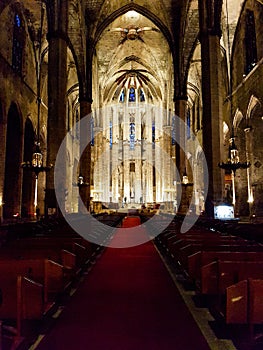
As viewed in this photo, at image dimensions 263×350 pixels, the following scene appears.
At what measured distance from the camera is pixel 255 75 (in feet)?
67.0

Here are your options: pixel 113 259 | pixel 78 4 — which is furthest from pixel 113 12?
pixel 113 259

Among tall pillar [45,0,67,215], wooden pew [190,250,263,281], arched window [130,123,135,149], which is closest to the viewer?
wooden pew [190,250,263,281]

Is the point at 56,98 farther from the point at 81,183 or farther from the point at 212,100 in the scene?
the point at 81,183

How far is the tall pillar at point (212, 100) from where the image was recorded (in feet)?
46.4

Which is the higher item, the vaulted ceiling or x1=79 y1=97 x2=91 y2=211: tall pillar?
the vaulted ceiling

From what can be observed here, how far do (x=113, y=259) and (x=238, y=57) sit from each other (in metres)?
20.5

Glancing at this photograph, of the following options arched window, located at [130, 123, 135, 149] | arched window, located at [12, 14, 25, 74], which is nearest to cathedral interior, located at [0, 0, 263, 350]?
arched window, located at [12, 14, 25, 74]

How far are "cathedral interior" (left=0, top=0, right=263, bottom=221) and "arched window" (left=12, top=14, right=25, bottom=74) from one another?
0.07 meters

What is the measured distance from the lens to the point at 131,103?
156 feet

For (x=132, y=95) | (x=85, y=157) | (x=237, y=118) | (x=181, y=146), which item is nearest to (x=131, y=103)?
(x=132, y=95)

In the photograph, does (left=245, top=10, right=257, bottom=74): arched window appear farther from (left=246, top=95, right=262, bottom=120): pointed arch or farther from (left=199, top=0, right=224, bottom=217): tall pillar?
(left=199, top=0, right=224, bottom=217): tall pillar

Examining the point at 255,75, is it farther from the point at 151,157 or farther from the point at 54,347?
the point at 151,157

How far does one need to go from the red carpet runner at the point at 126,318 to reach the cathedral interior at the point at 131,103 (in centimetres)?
842

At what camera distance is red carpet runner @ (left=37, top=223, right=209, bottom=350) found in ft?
11.0
